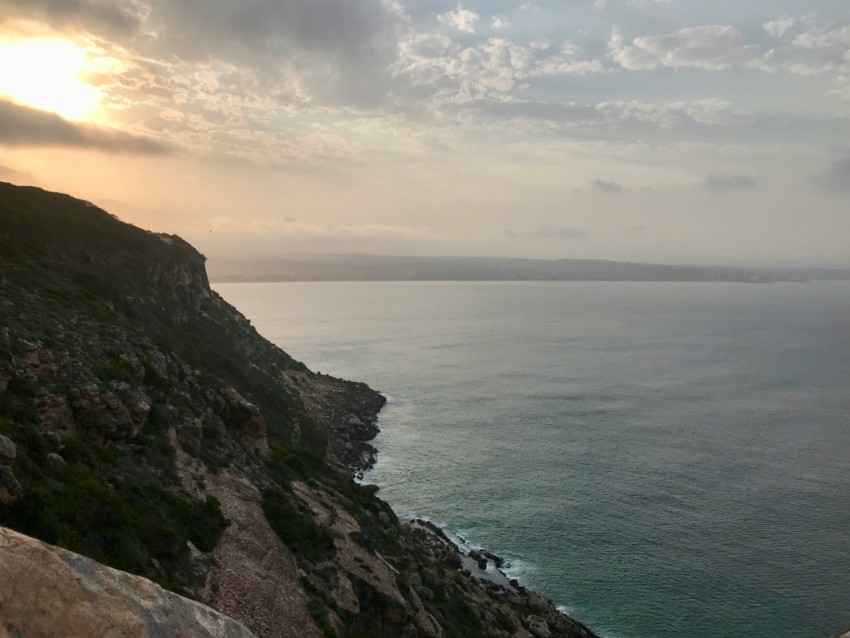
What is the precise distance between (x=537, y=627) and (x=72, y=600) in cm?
3757

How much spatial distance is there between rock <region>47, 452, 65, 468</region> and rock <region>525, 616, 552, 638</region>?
104 feet

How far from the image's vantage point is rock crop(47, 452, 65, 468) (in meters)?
20.5

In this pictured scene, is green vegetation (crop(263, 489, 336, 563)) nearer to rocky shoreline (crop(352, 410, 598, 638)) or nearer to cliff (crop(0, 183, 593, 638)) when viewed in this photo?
cliff (crop(0, 183, 593, 638))

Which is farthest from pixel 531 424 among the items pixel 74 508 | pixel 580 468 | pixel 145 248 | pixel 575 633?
pixel 74 508

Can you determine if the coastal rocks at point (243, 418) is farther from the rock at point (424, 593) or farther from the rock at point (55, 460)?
the rock at point (55, 460)

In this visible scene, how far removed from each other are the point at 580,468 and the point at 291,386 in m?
41.0

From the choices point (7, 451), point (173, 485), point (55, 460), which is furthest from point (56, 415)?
point (173, 485)

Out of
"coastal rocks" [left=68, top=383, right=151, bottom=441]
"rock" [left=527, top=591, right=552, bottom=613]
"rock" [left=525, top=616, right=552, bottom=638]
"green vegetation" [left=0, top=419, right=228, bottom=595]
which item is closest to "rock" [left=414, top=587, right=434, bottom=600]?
"rock" [left=525, top=616, right=552, bottom=638]

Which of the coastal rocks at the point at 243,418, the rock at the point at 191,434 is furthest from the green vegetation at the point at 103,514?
the coastal rocks at the point at 243,418

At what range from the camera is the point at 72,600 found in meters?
8.44

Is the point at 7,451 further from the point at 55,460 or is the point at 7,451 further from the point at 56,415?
the point at 56,415

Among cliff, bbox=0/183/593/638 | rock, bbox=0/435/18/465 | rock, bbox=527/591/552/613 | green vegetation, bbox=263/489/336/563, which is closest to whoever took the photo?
rock, bbox=0/435/18/465

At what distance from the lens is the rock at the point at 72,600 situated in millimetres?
7871

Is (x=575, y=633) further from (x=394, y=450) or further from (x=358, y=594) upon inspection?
(x=394, y=450)
